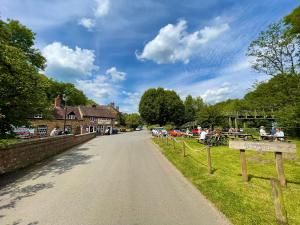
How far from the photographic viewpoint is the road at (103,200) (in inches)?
170

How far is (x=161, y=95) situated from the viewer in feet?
178

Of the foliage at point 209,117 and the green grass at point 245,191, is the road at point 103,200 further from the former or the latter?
the foliage at point 209,117

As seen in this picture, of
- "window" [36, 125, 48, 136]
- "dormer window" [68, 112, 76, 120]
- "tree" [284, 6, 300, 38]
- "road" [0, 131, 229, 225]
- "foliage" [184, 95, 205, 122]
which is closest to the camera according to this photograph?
"road" [0, 131, 229, 225]

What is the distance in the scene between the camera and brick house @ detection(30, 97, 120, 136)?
38.6 metres

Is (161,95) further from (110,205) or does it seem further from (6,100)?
(110,205)

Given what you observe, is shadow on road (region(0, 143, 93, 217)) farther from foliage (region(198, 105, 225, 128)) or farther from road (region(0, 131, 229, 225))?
foliage (region(198, 105, 225, 128))

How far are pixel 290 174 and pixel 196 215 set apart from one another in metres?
5.74

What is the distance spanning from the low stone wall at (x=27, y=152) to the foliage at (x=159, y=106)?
37.8 metres

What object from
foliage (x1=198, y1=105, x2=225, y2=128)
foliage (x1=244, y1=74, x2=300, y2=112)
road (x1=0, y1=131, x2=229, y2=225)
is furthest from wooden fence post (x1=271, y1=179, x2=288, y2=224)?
foliage (x1=198, y1=105, x2=225, y2=128)

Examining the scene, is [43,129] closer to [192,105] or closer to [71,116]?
[71,116]

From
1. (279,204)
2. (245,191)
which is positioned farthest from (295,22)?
(279,204)

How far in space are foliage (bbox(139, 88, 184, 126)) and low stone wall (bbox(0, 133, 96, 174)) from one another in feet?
124

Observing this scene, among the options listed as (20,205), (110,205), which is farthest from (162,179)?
(20,205)

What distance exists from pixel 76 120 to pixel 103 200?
1708 inches
